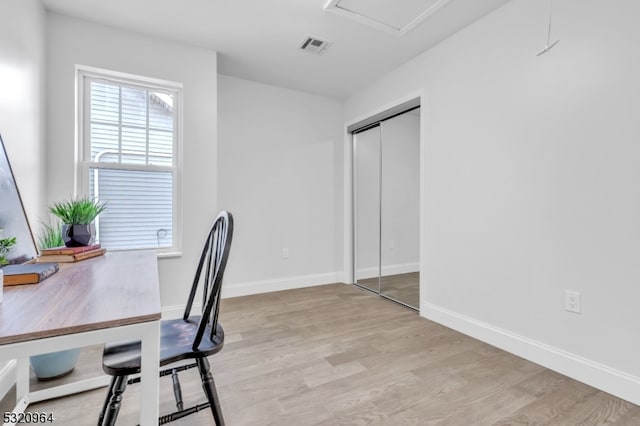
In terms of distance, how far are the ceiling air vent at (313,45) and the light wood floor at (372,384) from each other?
2.49 m

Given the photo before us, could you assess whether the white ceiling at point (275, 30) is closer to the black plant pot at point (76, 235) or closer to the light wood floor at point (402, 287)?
the black plant pot at point (76, 235)

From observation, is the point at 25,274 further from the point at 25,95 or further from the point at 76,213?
the point at 25,95

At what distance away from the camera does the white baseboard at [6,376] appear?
1566 millimetres

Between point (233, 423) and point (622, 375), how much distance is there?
2036mm

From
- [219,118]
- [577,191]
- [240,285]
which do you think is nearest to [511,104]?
[577,191]

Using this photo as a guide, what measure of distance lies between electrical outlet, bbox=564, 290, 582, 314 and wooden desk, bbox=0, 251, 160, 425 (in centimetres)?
221

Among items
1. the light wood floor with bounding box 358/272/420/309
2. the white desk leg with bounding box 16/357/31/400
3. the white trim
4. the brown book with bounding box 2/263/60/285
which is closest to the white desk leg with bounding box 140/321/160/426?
the brown book with bounding box 2/263/60/285

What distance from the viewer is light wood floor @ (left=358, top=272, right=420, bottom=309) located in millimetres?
3217

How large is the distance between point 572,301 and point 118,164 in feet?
11.4

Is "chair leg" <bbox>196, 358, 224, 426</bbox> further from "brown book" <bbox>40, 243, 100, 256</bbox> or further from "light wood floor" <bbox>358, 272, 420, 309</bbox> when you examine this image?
"light wood floor" <bbox>358, 272, 420, 309</bbox>

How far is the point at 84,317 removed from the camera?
2.50 ft

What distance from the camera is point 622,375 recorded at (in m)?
1.59

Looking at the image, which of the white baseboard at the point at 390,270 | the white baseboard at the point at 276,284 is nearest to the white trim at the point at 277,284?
the white baseboard at the point at 276,284

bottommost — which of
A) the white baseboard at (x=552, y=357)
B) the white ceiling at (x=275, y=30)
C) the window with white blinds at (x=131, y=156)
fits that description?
the white baseboard at (x=552, y=357)
